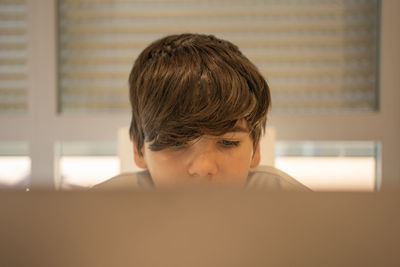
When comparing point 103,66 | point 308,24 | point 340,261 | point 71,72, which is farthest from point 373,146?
point 340,261

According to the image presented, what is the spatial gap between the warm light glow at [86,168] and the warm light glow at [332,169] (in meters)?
1.02

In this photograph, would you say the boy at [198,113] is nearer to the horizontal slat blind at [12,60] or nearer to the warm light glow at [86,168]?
the warm light glow at [86,168]

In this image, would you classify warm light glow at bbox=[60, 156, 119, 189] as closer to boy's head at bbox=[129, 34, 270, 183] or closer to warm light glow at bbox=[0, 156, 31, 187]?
warm light glow at bbox=[0, 156, 31, 187]

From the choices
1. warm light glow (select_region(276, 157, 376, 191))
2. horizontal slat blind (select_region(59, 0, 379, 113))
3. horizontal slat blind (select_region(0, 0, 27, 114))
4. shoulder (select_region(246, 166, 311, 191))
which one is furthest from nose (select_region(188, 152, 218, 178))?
horizontal slat blind (select_region(0, 0, 27, 114))

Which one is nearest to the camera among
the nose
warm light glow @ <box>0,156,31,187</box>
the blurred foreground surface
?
the blurred foreground surface

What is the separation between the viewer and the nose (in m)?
0.59

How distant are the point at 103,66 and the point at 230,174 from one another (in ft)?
5.08

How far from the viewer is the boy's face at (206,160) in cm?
60

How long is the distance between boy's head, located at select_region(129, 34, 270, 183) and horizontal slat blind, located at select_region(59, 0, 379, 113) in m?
1.20

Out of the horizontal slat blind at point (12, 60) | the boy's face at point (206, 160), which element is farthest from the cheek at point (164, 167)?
the horizontal slat blind at point (12, 60)

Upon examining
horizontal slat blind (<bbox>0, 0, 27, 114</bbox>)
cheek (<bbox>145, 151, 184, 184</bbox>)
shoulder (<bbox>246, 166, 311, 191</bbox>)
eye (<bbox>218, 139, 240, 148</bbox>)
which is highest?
horizontal slat blind (<bbox>0, 0, 27, 114</bbox>)

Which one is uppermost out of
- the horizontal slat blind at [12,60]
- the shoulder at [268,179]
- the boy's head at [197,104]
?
the horizontal slat blind at [12,60]

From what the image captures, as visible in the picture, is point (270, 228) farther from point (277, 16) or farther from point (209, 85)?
point (277, 16)

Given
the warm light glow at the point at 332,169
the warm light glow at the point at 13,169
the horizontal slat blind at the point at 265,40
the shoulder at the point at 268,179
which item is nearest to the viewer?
the shoulder at the point at 268,179
